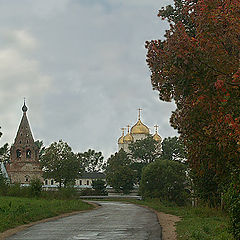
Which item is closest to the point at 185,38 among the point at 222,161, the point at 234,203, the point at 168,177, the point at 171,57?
the point at 171,57

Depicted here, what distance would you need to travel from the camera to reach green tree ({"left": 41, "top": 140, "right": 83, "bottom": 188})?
66.5 m

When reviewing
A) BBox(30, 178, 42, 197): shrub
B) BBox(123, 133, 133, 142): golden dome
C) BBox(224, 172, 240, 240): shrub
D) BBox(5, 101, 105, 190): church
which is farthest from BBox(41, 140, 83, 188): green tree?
BBox(224, 172, 240, 240): shrub

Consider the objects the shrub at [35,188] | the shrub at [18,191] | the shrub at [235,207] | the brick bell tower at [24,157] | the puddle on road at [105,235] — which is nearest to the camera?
the shrub at [235,207]

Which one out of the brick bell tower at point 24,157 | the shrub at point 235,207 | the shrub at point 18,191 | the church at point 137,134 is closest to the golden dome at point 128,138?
the church at point 137,134

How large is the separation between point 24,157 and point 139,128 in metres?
33.1

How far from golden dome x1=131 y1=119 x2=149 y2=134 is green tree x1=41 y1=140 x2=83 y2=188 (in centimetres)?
3246

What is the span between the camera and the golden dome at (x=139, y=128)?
98.2 metres

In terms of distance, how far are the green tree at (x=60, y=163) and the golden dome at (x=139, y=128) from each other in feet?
107

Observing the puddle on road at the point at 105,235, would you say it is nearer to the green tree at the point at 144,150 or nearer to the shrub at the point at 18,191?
the shrub at the point at 18,191

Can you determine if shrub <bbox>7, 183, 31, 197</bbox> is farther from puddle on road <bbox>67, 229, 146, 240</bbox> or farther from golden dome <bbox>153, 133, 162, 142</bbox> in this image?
golden dome <bbox>153, 133, 162, 142</bbox>

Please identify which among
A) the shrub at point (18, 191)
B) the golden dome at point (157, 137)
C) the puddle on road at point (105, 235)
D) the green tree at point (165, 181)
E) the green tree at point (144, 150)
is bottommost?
the puddle on road at point (105, 235)

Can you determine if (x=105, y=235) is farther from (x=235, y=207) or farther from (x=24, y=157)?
(x=24, y=157)

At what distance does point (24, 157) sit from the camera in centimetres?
7256

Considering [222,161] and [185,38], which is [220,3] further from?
[222,161]
